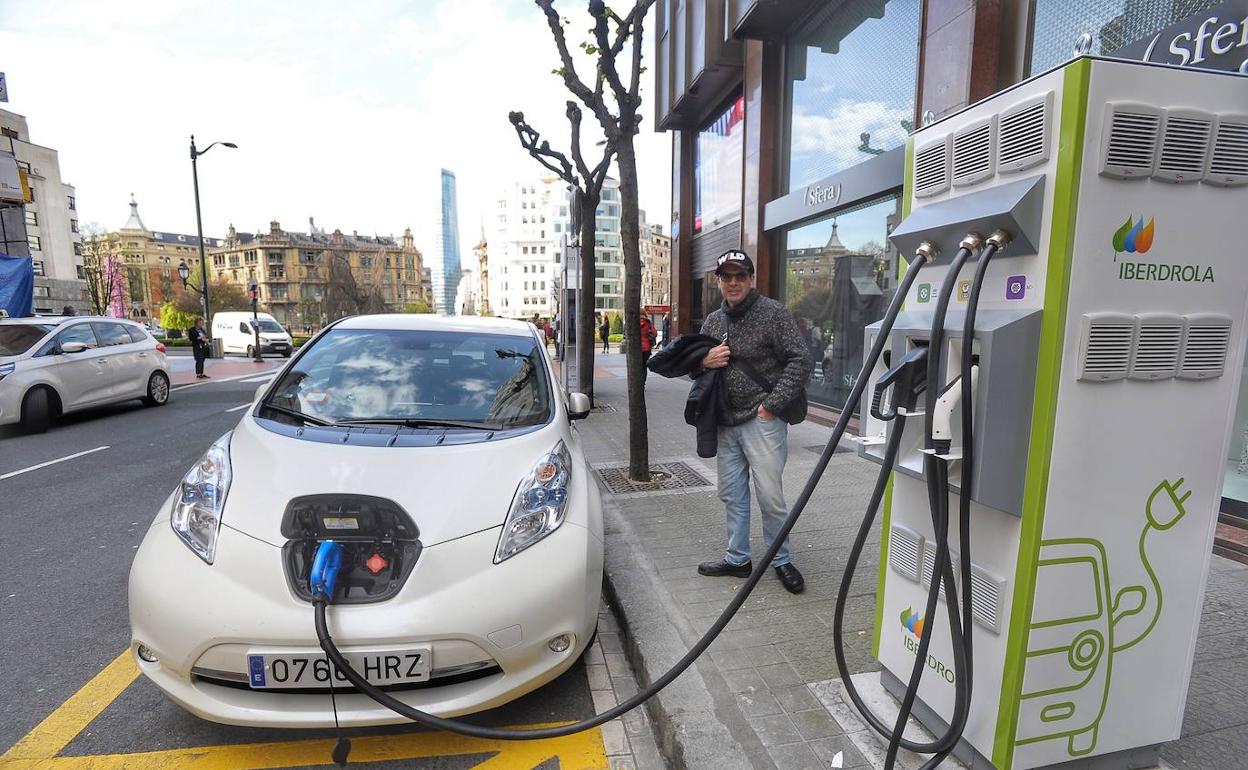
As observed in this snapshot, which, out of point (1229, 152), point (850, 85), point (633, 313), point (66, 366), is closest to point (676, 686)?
point (1229, 152)

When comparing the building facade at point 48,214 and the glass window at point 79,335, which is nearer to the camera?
the glass window at point 79,335

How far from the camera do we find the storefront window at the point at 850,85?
26.9 ft

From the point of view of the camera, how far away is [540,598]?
2.39m

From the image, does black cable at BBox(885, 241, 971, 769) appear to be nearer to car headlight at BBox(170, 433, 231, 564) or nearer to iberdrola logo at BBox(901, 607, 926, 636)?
iberdrola logo at BBox(901, 607, 926, 636)

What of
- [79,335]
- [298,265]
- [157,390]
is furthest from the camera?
[298,265]

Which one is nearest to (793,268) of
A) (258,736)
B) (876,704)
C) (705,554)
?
(705,554)

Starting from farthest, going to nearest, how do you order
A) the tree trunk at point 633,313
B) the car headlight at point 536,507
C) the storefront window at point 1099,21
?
the tree trunk at point 633,313
the storefront window at point 1099,21
the car headlight at point 536,507

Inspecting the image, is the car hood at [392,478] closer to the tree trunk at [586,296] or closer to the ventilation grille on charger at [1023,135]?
the ventilation grille on charger at [1023,135]

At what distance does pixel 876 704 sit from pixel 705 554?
1.75m

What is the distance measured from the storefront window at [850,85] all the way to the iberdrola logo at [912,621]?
284 inches

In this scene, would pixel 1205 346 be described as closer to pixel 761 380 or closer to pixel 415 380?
pixel 761 380

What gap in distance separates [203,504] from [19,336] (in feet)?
31.1

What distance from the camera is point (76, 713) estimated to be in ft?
8.62

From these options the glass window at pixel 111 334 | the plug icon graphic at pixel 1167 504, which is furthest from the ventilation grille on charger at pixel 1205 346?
the glass window at pixel 111 334
